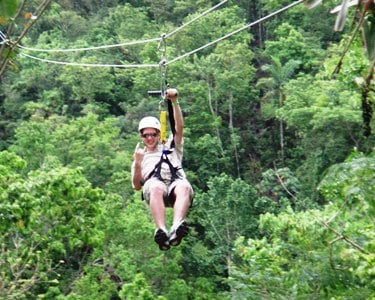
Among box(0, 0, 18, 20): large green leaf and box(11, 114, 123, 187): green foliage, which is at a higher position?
box(11, 114, 123, 187): green foliage

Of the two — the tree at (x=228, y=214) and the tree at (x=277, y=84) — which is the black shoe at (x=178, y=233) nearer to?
the tree at (x=228, y=214)

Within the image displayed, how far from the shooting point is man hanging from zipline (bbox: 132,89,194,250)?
368cm

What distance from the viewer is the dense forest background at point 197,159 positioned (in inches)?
254

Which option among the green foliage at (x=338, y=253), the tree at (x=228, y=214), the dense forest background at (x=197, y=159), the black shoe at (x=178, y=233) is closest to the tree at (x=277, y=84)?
the dense forest background at (x=197, y=159)

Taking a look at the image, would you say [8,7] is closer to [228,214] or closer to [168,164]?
[168,164]

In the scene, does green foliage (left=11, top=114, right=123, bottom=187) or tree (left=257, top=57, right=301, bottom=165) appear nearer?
green foliage (left=11, top=114, right=123, bottom=187)

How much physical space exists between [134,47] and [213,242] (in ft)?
30.5

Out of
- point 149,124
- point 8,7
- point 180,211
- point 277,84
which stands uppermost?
point 277,84

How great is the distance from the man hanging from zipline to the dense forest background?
2.93 ft

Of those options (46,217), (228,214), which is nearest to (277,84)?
(228,214)

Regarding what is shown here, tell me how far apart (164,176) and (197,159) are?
63.6ft

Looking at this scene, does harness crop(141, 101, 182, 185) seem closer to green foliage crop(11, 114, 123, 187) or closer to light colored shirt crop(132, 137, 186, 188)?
light colored shirt crop(132, 137, 186, 188)

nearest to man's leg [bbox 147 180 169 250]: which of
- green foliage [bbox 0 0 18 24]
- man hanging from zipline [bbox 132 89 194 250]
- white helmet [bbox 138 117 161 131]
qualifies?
man hanging from zipline [bbox 132 89 194 250]

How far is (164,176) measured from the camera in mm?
3861
